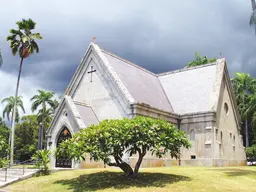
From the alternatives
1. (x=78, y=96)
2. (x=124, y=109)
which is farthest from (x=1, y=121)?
(x=124, y=109)

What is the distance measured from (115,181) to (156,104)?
13190 millimetres

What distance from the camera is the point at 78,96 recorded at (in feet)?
104

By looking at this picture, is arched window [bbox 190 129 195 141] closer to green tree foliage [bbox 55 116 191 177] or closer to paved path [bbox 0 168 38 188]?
green tree foliage [bbox 55 116 191 177]

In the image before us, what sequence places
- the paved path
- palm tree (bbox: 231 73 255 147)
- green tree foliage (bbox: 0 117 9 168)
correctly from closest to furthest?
the paved path
green tree foliage (bbox: 0 117 9 168)
palm tree (bbox: 231 73 255 147)

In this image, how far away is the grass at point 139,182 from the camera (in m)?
16.2

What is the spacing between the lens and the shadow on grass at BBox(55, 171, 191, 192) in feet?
55.8

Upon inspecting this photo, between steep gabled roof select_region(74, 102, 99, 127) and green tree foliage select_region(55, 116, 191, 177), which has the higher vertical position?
steep gabled roof select_region(74, 102, 99, 127)

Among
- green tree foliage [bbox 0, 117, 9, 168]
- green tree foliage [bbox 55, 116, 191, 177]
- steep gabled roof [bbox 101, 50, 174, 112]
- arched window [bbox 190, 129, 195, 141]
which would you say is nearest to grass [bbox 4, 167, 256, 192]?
green tree foliage [bbox 55, 116, 191, 177]

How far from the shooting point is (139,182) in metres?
17.5

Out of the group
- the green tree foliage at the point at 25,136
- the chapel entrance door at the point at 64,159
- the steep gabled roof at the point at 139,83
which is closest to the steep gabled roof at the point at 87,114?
the chapel entrance door at the point at 64,159

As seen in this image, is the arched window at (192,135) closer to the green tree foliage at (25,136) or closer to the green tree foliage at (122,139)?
the green tree foliage at (122,139)

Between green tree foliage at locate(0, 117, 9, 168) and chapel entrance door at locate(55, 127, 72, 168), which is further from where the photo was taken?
green tree foliage at locate(0, 117, 9, 168)

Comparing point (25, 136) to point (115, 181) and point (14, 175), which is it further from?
point (115, 181)

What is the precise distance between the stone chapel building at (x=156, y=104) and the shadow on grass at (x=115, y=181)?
5.23 meters
